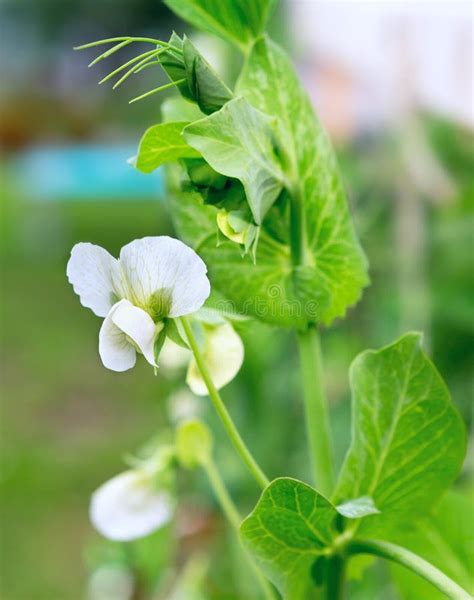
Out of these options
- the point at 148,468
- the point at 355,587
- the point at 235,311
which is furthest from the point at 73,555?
the point at 235,311

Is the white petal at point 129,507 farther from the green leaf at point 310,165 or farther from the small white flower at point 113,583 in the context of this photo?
the small white flower at point 113,583

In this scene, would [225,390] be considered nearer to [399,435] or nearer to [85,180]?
[399,435]

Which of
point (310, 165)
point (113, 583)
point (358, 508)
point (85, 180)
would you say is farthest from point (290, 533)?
point (85, 180)

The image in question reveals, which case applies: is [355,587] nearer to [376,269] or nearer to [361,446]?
[361,446]

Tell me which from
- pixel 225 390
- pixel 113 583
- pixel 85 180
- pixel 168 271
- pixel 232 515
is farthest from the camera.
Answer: pixel 85 180

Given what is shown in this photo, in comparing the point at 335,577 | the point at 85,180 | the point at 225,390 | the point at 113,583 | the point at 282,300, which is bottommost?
the point at 85,180

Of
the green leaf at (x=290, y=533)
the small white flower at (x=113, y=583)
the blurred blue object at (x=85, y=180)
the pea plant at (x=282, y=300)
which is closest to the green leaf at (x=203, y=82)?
the pea plant at (x=282, y=300)

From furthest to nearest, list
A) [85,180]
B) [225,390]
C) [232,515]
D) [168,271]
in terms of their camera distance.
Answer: [85,180] → [225,390] → [232,515] → [168,271]
